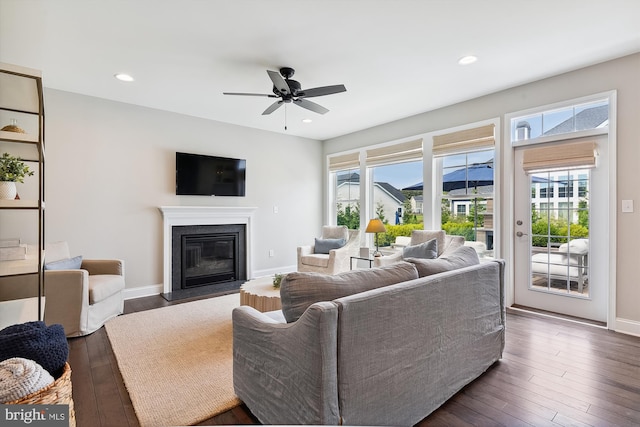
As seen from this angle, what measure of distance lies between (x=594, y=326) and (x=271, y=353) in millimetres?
3376

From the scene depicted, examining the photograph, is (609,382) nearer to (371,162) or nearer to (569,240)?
(569,240)

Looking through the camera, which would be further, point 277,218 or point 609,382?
point 277,218

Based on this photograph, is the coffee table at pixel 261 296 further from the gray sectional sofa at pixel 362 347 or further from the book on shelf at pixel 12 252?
the book on shelf at pixel 12 252

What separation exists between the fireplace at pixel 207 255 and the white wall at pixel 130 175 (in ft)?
0.85

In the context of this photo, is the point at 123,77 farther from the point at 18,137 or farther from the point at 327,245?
the point at 327,245

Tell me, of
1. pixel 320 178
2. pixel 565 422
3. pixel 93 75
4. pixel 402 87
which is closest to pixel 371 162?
pixel 320 178

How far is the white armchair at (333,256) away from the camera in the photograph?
186 inches

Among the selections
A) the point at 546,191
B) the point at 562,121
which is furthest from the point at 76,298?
the point at 562,121

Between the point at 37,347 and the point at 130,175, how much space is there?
12.8 feet

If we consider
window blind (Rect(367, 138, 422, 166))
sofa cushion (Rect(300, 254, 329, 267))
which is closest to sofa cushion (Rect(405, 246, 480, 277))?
sofa cushion (Rect(300, 254, 329, 267))

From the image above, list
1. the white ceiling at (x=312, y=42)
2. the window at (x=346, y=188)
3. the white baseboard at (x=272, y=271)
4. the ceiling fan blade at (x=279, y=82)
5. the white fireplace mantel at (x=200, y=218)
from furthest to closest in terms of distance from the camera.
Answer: the window at (x=346, y=188) → the white baseboard at (x=272, y=271) → the white fireplace mantel at (x=200, y=218) → the ceiling fan blade at (x=279, y=82) → the white ceiling at (x=312, y=42)

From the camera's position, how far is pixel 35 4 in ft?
7.29

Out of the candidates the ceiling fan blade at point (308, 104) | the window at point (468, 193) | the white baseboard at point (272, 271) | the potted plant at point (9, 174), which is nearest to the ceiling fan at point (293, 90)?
the ceiling fan blade at point (308, 104)

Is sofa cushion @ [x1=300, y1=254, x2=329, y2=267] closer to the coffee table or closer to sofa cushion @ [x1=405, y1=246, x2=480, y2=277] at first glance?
the coffee table
